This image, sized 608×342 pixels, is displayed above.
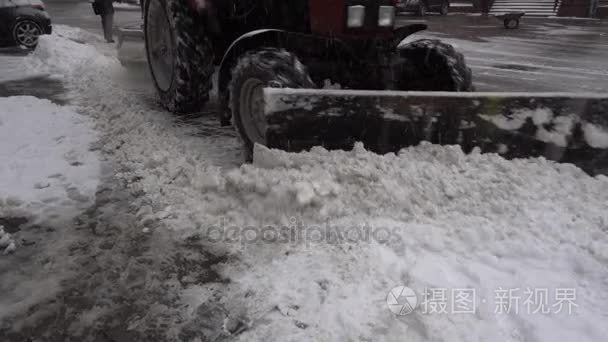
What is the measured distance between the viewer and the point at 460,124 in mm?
3035

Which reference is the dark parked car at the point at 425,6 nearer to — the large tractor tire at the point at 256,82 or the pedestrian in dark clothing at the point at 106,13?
the pedestrian in dark clothing at the point at 106,13

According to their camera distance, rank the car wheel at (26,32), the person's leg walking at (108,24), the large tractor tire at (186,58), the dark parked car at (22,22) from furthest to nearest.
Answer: the person's leg walking at (108,24), the car wheel at (26,32), the dark parked car at (22,22), the large tractor tire at (186,58)

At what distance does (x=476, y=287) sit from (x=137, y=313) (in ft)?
5.36

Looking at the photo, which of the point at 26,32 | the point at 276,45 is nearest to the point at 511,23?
the point at 26,32

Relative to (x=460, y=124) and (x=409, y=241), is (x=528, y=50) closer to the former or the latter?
(x=460, y=124)

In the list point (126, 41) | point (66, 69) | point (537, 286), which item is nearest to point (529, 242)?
point (537, 286)

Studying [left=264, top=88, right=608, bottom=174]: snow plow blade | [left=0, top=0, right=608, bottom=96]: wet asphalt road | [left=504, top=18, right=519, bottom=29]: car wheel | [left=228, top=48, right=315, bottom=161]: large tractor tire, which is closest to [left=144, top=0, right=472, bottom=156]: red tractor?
[left=228, top=48, right=315, bottom=161]: large tractor tire

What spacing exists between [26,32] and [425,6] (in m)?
17.8

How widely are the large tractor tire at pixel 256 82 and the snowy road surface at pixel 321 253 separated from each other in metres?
0.40

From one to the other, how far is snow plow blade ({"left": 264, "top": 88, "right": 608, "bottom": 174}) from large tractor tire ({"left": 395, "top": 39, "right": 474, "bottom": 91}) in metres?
0.97

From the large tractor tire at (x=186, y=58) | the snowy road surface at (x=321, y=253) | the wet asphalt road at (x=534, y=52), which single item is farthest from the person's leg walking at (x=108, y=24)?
the snowy road surface at (x=321, y=253)

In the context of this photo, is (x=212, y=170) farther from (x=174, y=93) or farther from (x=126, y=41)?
(x=126, y=41)

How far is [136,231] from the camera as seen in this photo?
277 cm

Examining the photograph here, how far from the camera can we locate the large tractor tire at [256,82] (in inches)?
121
